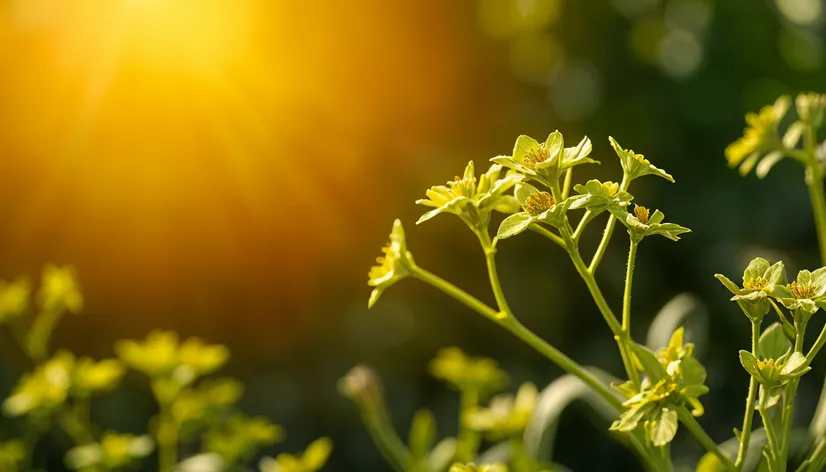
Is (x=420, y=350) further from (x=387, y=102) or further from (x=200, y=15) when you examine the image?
(x=200, y=15)

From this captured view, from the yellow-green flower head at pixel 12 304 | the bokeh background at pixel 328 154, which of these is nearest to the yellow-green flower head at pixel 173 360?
the yellow-green flower head at pixel 12 304

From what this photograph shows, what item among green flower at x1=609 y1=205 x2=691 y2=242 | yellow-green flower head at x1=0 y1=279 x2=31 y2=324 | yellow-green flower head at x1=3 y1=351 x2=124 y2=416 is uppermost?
yellow-green flower head at x1=0 y1=279 x2=31 y2=324

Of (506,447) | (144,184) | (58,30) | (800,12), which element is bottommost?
(506,447)

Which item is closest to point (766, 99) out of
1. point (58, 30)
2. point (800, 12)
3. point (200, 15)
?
point (800, 12)

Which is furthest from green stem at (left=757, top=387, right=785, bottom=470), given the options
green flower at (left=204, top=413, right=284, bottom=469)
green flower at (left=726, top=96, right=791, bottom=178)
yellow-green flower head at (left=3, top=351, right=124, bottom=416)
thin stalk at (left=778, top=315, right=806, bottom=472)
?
yellow-green flower head at (left=3, top=351, right=124, bottom=416)

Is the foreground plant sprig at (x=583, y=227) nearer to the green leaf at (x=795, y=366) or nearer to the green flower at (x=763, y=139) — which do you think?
the green leaf at (x=795, y=366)

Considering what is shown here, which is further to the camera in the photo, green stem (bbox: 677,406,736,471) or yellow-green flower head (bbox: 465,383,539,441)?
yellow-green flower head (bbox: 465,383,539,441)

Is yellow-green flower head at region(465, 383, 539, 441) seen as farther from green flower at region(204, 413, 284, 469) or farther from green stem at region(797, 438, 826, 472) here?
green stem at region(797, 438, 826, 472)
